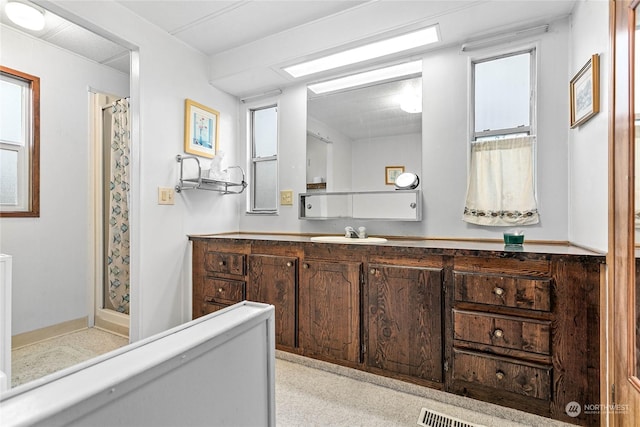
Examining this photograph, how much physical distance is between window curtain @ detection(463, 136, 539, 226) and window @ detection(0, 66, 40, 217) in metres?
3.38

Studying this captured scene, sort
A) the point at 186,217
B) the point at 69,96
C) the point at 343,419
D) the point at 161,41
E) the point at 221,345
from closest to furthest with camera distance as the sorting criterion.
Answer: the point at 221,345 → the point at 343,419 → the point at 161,41 → the point at 186,217 → the point at 69,96

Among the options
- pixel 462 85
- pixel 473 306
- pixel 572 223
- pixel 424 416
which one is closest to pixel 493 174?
pixel 572 223

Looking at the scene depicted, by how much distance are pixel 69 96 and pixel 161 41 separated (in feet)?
3.76

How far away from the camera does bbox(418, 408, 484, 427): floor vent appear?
1499 millimetres

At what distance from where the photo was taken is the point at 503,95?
207cm

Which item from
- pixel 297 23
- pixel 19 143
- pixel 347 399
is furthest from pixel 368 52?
pixel 19 143

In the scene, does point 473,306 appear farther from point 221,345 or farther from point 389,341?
point 221,345

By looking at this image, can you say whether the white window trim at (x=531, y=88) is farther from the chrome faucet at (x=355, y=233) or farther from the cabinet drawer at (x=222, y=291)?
the cabinet drawer at (x=222, y=291)

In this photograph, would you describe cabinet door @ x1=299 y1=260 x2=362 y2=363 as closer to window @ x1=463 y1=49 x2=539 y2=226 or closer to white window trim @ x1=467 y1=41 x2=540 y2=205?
window @ x1=463 y1=49 x2=539 y2=226

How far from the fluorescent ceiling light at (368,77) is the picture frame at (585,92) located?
0.95m

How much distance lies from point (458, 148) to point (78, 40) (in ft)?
10.5

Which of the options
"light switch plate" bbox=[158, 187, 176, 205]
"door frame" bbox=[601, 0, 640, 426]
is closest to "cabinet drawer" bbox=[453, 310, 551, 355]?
"door frame" bbox=[601, 0, 640, 426]

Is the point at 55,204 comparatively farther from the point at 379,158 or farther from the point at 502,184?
the point at 502,184

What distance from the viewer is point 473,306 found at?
161cm
